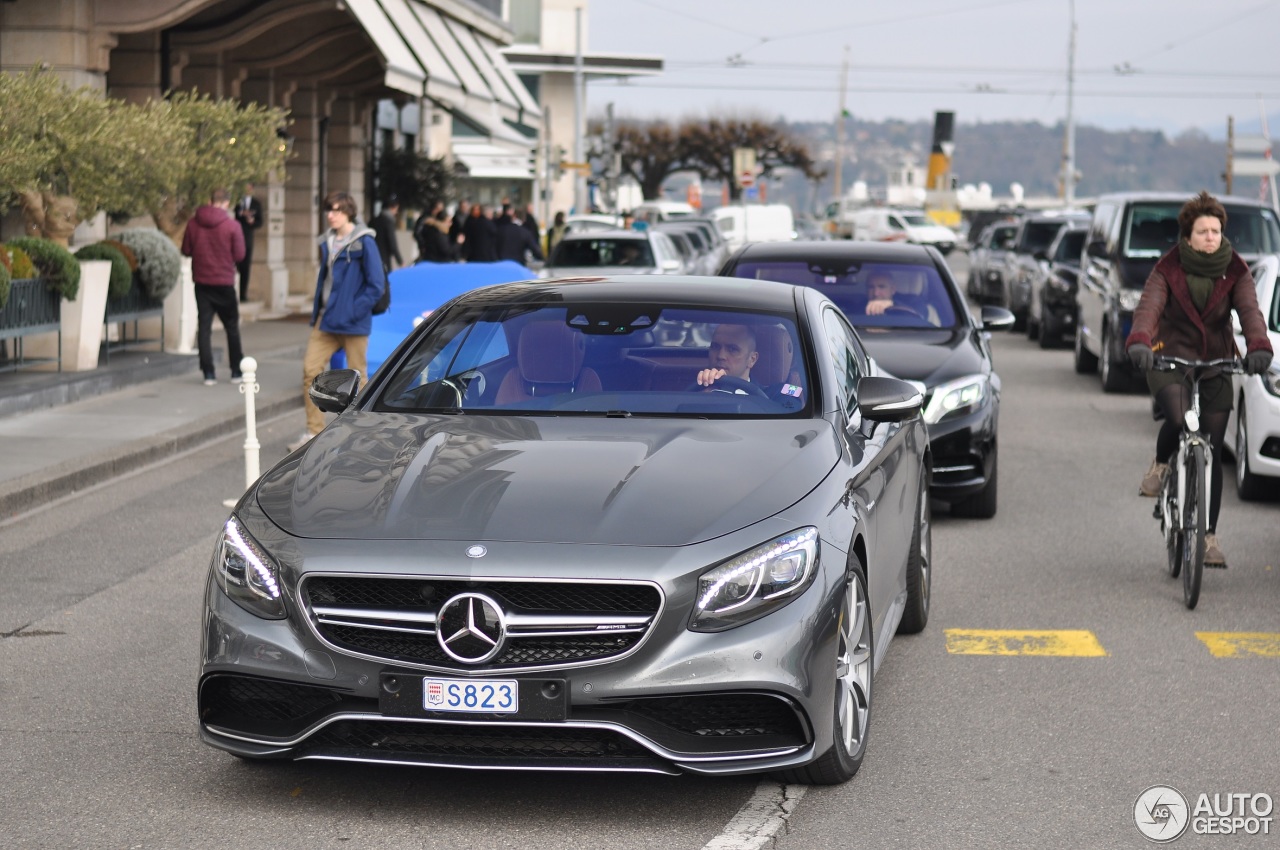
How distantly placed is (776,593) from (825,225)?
312 ft

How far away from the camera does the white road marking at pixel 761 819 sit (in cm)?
505

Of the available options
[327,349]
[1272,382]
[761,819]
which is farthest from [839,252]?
[761,819]

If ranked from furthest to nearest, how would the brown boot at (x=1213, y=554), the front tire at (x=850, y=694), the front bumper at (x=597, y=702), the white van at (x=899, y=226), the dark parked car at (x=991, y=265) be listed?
the white van at (x=899, y=226) → the dark parked car at (x=991, y=265) → the brown boot at (x=1213, y=554) → the front tire at (x=850, y=694) → the front bumper at (x=597, y=702)

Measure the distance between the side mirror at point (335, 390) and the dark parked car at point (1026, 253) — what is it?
22778mm

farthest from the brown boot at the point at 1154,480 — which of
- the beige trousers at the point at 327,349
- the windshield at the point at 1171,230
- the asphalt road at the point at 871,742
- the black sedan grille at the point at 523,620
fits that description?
the windshield at the point at 1171,230

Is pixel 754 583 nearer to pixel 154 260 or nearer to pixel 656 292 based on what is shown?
pixel 656 292

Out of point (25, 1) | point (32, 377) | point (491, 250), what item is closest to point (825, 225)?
point (491, 250)

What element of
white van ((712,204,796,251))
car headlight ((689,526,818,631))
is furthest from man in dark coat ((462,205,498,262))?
white van ((712,204,796,251))

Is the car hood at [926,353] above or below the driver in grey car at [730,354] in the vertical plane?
below

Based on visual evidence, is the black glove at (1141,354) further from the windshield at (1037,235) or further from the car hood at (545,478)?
the windshield at (1037,235)

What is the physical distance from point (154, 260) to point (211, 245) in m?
1.75

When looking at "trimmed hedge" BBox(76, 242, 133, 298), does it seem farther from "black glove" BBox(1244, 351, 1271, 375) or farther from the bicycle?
"black glove" BBox(1244, 351, 1271, 375)

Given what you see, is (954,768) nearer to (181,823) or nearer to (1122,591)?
(181,823)
